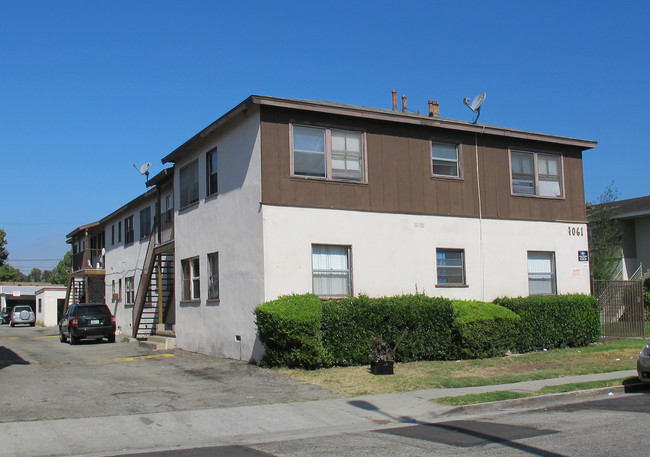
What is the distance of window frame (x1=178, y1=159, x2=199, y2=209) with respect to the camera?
19.9 meters

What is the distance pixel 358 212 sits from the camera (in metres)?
16.8

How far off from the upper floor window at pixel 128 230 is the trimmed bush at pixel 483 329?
775 inches

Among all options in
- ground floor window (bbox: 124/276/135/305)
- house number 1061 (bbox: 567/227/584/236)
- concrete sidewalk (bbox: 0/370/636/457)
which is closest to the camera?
concrete sidewalk (bbox: 0/370/636/457)

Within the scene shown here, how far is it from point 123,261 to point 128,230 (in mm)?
1698

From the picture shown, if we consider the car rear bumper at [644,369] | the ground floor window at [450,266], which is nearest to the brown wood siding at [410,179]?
the ground floor window at [450,266]

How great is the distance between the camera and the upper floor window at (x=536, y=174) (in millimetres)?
19766

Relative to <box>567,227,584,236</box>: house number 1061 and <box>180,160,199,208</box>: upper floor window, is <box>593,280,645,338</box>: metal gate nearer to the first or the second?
<box>567,227,584,236</box>: house number 1061

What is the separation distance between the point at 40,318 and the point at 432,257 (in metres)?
44.9

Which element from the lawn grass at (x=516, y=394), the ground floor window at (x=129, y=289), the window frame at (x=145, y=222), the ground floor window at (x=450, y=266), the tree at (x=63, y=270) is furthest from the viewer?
the tree at (x=63, y=270)

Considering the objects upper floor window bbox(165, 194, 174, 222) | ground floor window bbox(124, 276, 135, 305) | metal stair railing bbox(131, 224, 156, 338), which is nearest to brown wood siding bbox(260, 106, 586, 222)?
metal stair railing bbox(131, 224, 156, 338)

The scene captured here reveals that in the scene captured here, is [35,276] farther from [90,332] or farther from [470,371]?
[470,371]

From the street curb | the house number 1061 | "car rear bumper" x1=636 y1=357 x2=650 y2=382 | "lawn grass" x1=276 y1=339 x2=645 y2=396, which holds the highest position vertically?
the house number 1061

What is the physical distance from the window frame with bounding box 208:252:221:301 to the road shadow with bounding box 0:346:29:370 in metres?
5.33

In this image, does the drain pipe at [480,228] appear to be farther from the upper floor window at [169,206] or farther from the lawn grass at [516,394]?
the upper floor window at [169,206]
